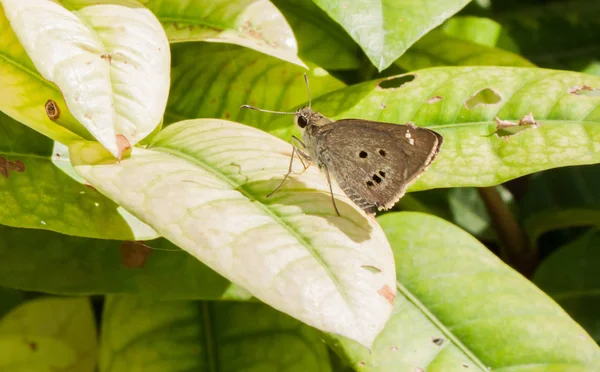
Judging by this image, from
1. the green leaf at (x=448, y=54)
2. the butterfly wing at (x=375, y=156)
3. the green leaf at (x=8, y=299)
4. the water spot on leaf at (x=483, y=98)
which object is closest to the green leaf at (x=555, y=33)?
the green leaf at (x=448, y=54)

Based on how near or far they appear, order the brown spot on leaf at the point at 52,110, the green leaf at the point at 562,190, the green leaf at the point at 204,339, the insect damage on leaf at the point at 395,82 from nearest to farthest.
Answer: the brown spot on leaf at the point at 52,110 → the green leaf at the point at 204,339 → the insect damage on leaf at the point at 395,82 → the green leaf at the point at 562,190

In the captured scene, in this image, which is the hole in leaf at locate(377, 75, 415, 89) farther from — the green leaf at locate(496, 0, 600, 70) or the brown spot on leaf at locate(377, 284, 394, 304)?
the green leaf at locate(496, 0, 600, 70)

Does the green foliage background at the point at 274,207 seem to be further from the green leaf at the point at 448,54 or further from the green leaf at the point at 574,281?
the green leaf at the point at 574,281

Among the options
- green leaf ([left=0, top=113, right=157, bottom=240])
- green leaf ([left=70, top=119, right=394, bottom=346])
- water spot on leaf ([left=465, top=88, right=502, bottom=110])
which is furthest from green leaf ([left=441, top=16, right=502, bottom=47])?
green leaf ([left=0, top=113, right=157, bottom=240])

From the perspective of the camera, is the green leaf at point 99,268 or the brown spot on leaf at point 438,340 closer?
the brown spot on leaf at point 438,340

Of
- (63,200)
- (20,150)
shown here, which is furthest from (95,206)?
(20,150)

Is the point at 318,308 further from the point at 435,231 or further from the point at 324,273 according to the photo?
the point at 435,231

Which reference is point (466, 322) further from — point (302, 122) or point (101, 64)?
point (101, 64)

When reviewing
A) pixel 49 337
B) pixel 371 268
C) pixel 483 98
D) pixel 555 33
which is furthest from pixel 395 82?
pixel 555 33
